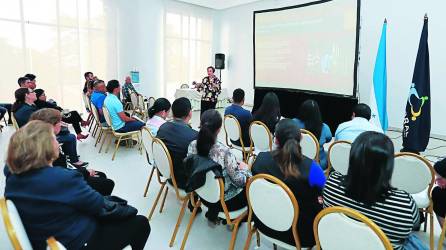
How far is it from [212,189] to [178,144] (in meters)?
0.67

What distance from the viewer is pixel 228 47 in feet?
36.6

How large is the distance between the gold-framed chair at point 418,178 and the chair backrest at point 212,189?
151 cm

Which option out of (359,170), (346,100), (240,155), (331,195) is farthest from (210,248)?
(346,100)

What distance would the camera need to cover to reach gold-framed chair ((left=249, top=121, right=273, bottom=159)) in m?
3.69

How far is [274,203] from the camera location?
1.72 metres

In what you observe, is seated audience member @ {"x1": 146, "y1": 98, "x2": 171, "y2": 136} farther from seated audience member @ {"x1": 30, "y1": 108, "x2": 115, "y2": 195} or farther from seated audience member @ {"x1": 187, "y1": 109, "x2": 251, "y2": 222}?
seated audience member @ {"x1": 187, "y1": 109, "x2": 251, "y2": 222}

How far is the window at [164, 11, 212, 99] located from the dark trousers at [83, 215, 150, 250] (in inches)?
333

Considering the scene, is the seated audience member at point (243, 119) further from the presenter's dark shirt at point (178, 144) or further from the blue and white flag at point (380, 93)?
the blue and white flag at point (380, 93)

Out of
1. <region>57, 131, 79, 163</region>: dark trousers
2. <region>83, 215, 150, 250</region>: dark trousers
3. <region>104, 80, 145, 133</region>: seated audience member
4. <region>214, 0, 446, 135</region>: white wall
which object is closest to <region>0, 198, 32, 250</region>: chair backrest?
<region>83, 215, 150, 250</region>: dark trousers

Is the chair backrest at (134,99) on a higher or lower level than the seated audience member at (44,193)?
higher

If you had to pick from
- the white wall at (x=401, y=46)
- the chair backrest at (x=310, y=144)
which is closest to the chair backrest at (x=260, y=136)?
the chair backrest at (x=310, y=144)

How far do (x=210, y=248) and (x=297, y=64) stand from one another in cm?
496

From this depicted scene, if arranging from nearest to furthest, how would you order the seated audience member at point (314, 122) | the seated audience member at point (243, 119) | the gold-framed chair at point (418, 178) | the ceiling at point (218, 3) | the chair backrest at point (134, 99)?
the gold-framed chair at point (418, 178) < the seated audience member at point (314, 122) < the seated audience member at point (243, 119) < the chair backrest at point (134, 99) < the ceiling at point (218, 3)

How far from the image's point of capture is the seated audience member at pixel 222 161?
215cm
